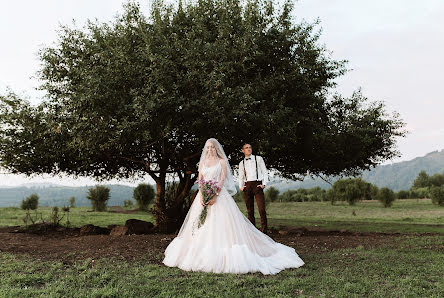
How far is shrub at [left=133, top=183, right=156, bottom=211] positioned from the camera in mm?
33969

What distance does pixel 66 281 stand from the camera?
7.06 metres

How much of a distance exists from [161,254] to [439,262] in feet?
24.1

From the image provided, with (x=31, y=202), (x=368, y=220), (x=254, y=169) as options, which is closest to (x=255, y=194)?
(x=254, y=169)

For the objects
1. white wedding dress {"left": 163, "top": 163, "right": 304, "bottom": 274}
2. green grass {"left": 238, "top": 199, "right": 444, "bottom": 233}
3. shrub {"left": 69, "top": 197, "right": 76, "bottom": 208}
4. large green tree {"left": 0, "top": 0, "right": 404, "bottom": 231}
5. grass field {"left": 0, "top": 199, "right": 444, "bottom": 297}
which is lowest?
green grass {"left": 238, "top": 199, "right": 444, "bottom": 233}

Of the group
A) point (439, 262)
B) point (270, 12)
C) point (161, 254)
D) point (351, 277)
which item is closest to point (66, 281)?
point (161, 254)

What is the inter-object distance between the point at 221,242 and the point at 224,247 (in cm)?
15

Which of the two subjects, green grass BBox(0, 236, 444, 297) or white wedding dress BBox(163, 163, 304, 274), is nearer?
green grass BBox(0, 236, 444, 297)

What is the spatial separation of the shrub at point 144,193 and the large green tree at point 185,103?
50.3 ft

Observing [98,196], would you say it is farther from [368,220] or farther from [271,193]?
[271,193]

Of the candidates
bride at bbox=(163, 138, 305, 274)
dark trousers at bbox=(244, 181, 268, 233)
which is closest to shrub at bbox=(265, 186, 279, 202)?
dark trousers at bbox=(244, 181, 268, 233)

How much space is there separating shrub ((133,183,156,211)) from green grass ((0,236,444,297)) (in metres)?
24.4

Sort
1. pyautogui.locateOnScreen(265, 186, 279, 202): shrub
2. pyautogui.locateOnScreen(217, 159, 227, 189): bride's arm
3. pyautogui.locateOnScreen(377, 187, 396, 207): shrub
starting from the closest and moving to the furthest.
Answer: pyautogui.locateOnScreen(217, 159, 227, 189): bride's arm → pyautogui.locateOnScreen(377, 187, 396, 207): shrub → pyautogui.locateOnScreen(265, 186, 279, 202): shrub

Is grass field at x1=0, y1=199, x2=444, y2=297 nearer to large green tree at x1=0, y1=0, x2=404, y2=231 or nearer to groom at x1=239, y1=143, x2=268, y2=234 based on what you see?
groom at x1=239, y1=143, x2=268, y2=234

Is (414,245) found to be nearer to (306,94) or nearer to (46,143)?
(306,94)
